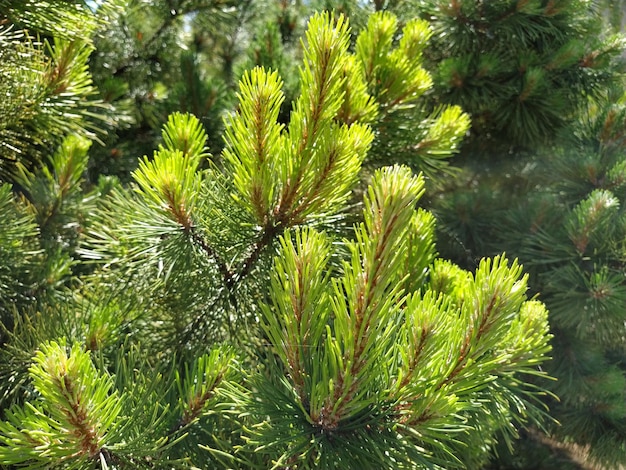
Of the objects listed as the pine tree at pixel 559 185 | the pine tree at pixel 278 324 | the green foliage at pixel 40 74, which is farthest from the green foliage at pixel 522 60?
the green foliage at pixel 40 74

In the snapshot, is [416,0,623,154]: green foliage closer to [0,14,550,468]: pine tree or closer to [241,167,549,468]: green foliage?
[0,14,550,468]: pine tree

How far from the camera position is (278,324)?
1.34 ft

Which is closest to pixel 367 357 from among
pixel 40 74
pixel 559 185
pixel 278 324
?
pixel 278 324

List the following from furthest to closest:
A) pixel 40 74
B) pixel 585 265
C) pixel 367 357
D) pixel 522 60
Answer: pixel 522 60
pixel 585 265
pixel 40 74
pixel 367 357

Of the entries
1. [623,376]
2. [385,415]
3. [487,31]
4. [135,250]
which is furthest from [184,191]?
[623,376]

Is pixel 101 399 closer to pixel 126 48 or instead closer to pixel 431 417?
pixel 431 417

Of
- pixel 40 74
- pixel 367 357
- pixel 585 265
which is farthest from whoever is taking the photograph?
pixel 585 265

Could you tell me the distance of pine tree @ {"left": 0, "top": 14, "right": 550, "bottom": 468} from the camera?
36cm

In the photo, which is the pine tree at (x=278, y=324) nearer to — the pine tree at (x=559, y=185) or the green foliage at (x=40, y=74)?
the green foliage at (x=40, y=74)

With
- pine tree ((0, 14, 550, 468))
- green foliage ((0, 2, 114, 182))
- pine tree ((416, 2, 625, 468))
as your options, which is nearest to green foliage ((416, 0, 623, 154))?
pine tree ((416, 2, 625, 468))

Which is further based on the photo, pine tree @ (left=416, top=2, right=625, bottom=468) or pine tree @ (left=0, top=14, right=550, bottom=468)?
pine tree @ (left=416, top=2, right=625, bottom=468)

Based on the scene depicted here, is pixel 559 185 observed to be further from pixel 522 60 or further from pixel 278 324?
pixel 278 324

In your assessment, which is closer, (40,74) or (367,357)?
(367,357)

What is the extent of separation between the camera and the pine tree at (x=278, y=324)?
358 mm
